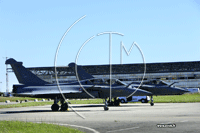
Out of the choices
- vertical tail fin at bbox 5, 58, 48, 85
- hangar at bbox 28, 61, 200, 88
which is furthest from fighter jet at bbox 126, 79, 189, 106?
hangar at bbox 28, 61, 200, 88

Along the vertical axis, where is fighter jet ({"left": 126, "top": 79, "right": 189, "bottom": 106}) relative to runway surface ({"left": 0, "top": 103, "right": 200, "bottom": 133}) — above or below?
above

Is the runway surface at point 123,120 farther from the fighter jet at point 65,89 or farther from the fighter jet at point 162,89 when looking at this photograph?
the fighter jet at point 162,89

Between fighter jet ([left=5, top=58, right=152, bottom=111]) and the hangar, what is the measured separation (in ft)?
213

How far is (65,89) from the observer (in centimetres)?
3023

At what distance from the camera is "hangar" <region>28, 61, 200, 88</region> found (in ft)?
319

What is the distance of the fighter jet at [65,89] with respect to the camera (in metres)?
29.7

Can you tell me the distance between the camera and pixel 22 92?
29219 mm

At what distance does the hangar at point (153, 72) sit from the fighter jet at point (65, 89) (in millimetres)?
64814

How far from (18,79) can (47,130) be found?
18495 mm

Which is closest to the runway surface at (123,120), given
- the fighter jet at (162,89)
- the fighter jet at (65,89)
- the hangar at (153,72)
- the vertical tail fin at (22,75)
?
the fighter jet at (65,89)

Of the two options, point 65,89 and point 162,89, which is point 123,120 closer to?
point 65,89

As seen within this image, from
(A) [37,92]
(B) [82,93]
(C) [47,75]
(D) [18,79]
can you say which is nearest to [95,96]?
(B) [82,93]

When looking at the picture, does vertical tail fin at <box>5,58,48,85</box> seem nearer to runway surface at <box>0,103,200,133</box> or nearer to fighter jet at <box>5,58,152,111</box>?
fighter jet at <box>5,58,152,111</box>

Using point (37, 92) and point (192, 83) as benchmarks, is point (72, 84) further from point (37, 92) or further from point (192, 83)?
point (192, 83)
